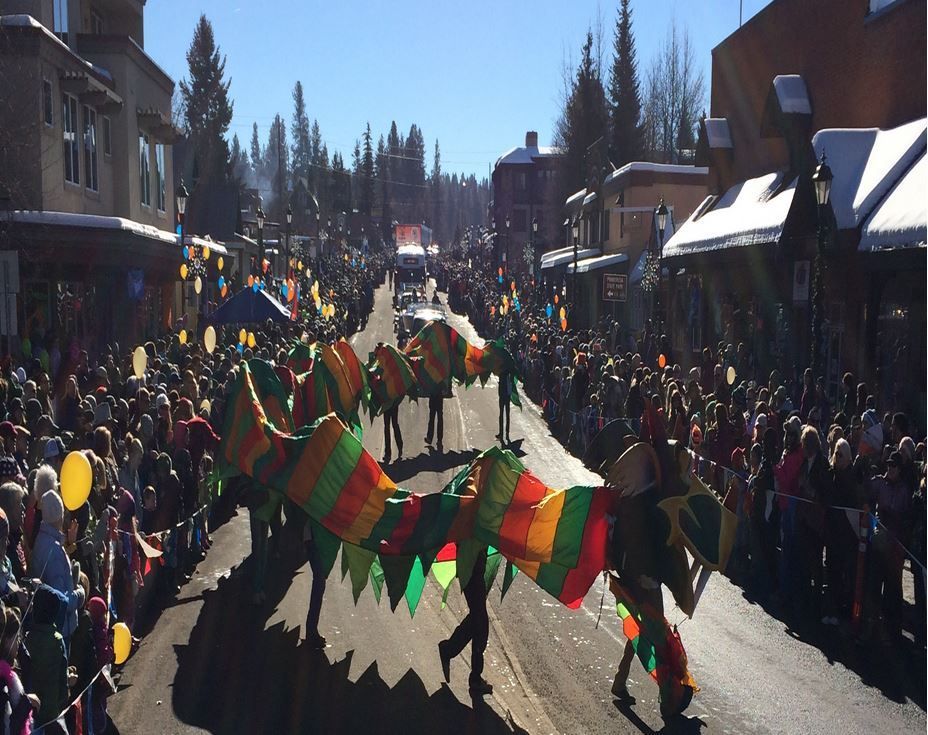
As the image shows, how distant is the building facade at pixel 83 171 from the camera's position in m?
22.1

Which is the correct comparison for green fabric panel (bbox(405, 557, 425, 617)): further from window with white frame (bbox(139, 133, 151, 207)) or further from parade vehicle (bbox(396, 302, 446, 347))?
parade vehicle (bbox(396, 302, 446, 347))

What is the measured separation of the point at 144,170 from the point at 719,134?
16381mm

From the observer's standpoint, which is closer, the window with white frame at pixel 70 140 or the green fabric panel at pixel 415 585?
the green fabric panel at pixel 415 585

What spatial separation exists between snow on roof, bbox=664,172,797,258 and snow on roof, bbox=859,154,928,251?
3191 mm

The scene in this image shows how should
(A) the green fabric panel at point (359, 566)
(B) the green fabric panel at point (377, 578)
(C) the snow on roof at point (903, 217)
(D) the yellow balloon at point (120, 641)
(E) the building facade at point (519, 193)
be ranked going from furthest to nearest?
(E) the building facade at point (519, 193) < (C) the snow on roof at point (903, 217) < (B) the green fabric panel at point (377, 578) < (A) the green fabric panel at point (359, 566) < (D) the yellow balloon at point (120, 641)

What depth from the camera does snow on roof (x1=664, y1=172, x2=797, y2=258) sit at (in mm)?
22281

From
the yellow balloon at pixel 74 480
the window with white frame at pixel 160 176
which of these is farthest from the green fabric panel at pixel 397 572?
the window with white frame at pixel 160 176

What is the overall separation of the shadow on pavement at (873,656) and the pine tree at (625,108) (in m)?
54.9

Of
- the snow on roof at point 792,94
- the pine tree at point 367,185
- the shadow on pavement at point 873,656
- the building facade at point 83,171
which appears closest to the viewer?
the shadow on pavement at point 873,656

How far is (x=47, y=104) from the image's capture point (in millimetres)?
23203

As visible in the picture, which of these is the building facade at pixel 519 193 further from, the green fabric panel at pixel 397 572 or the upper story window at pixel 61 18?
the green fabric panel at pixel 397 572

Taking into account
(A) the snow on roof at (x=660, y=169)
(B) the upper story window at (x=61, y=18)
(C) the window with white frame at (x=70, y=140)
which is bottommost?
(C) the window with white frame at (x=70, y=140)

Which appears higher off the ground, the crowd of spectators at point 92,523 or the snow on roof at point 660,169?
the snow on roof at point 660,169

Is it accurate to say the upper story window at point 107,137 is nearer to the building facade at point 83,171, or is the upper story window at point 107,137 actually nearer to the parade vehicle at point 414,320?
the building facade at point 83,171
